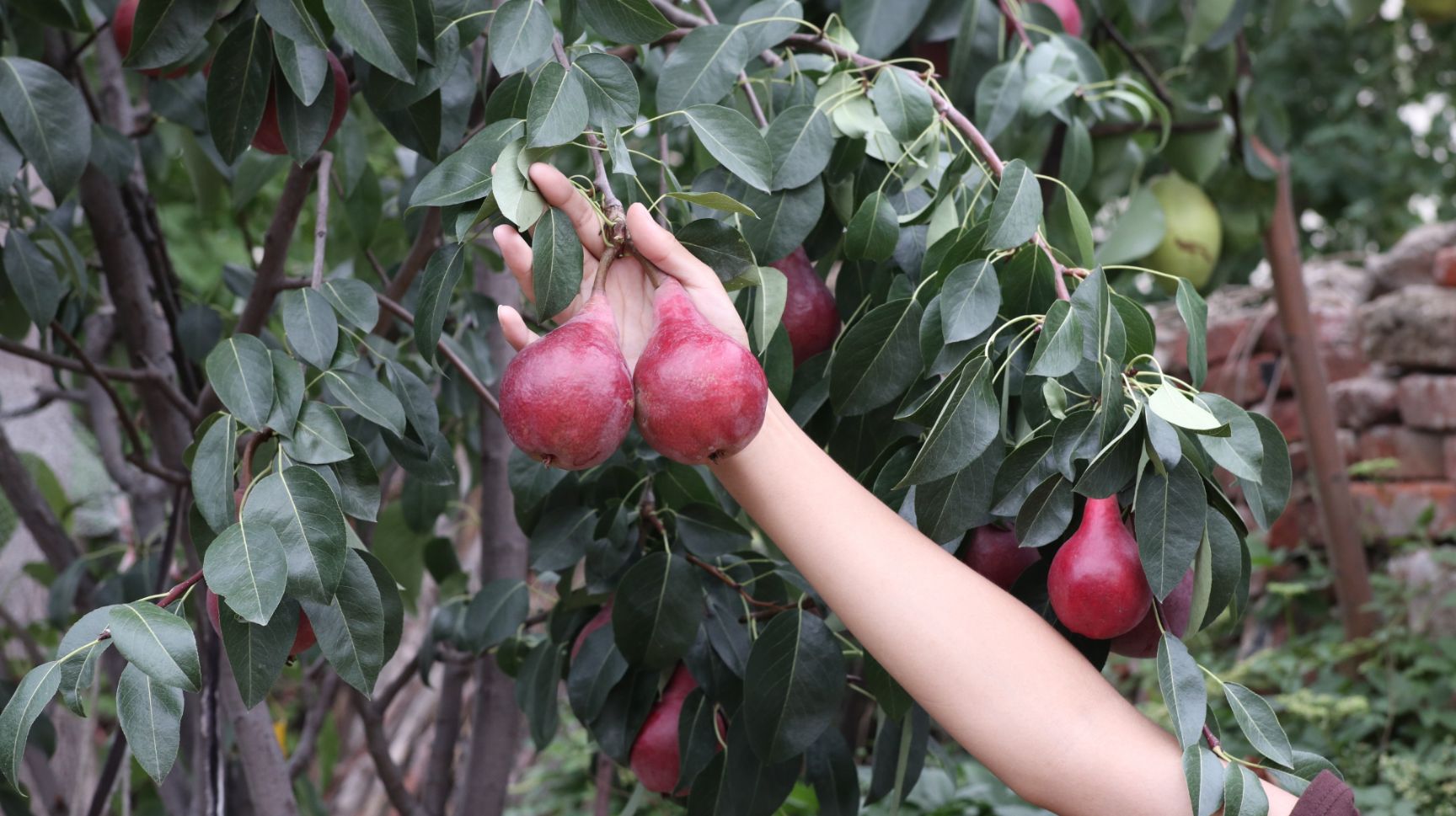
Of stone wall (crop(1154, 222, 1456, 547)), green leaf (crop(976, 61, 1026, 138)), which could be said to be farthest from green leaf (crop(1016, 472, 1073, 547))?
stone wall (crop(1154, 222, 1456, 547))

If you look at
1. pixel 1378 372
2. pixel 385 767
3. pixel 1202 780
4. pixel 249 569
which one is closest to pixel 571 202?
pixel 249 569

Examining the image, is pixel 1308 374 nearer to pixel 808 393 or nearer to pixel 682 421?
pixel 808 393

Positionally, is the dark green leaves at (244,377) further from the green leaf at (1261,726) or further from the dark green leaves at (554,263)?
the green leaf at (1261,726)

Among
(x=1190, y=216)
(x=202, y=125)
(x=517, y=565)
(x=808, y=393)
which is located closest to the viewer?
(x=808, y=393)

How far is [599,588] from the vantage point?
1.00m

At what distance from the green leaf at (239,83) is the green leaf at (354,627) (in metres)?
0.33

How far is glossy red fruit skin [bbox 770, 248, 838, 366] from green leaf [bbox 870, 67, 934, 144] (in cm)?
12

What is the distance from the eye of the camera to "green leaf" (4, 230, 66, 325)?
96 cm

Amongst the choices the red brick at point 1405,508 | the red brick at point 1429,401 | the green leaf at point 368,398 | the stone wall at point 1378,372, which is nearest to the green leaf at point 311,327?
the green leaf at point 368,398

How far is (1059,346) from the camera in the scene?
634 millimetres

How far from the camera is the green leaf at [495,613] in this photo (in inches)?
45.3

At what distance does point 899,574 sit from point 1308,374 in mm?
1700

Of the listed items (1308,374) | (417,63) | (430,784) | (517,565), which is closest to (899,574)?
(417,63)

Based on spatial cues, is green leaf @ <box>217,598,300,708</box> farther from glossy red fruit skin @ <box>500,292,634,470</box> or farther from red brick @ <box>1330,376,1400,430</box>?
red brick @ <box>1330,376,1400,430</box>
